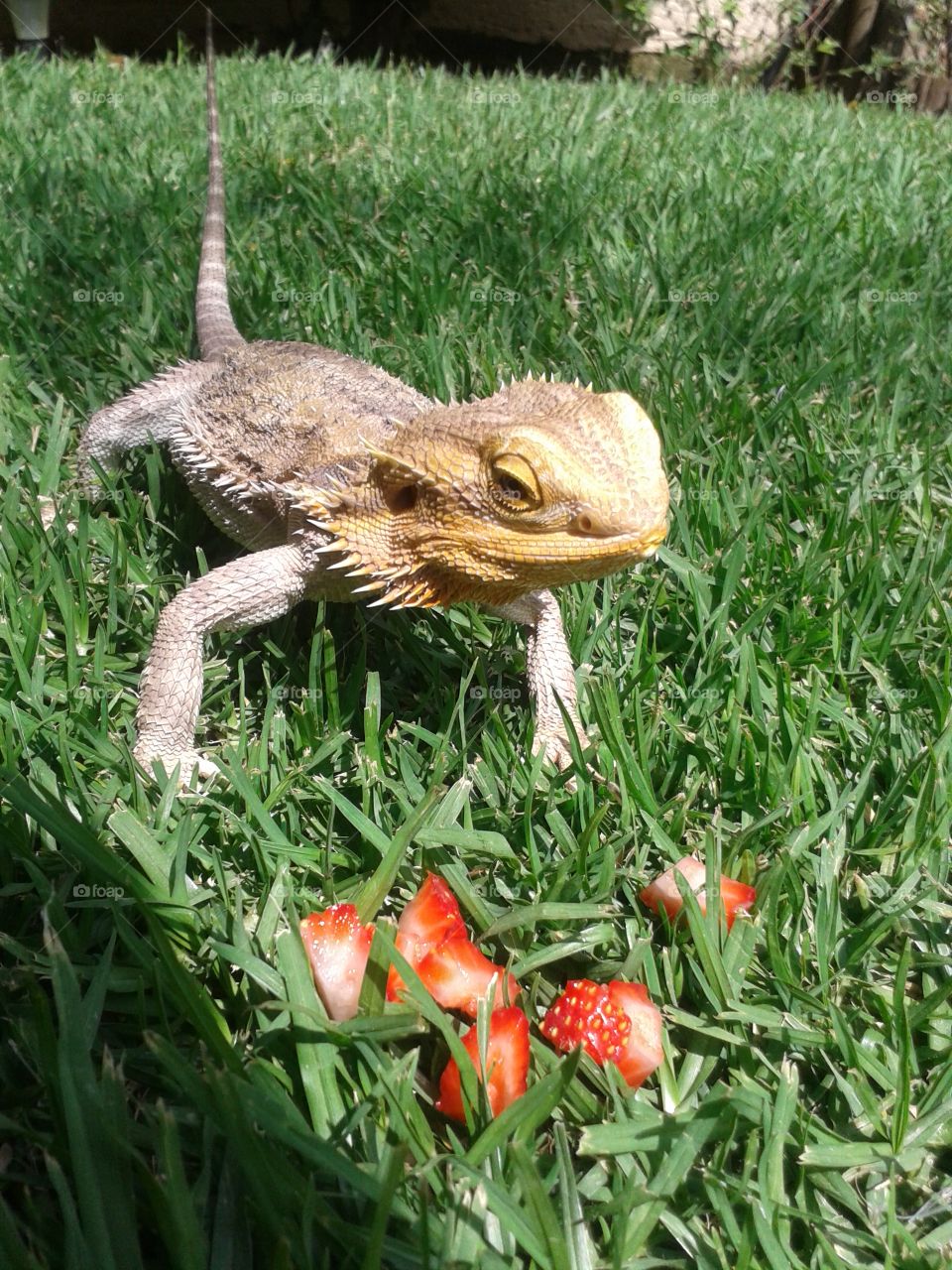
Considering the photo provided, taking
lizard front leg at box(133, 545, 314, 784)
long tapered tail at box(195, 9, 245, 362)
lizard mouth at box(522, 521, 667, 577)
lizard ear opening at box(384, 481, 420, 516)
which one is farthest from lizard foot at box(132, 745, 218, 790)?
long tapered tail at box(195, 9, 245, 362)

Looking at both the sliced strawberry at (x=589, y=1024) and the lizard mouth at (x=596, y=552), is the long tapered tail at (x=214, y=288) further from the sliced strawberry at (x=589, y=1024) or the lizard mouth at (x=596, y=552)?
the sliced strawberry at (x=589, y=1024)

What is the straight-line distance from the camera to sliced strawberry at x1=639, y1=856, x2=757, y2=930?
1.82 meters

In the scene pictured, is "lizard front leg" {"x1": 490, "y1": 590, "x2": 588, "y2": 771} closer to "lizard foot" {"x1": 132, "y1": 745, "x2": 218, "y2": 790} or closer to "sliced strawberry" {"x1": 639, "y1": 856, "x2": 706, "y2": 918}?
"sliced strawberry" {"x1": 639, "y1": 856, "x2": 706, "y2": 918}

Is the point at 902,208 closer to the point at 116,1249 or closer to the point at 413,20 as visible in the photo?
the point at 116,1249

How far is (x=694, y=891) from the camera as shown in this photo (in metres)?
1.83

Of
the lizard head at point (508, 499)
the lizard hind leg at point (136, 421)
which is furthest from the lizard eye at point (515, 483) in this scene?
the lizard hind leg at point (136, 421)

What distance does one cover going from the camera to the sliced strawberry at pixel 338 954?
1.57 metres

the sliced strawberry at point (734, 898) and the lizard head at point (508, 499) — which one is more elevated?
the lizard head at point (508, 499)

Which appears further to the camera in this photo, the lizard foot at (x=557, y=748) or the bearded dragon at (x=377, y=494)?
the lizard foot at (x=557, y=748)

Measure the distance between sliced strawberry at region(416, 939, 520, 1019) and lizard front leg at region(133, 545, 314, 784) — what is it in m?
0.76

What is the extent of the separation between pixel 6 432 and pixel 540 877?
2.15 meters

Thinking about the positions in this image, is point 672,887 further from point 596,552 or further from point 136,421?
point 136,421

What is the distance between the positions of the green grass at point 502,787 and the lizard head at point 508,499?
1.09 ft

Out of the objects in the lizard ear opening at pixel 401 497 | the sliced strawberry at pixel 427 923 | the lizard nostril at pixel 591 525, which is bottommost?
the sliced strawberry at pixel 427 923
